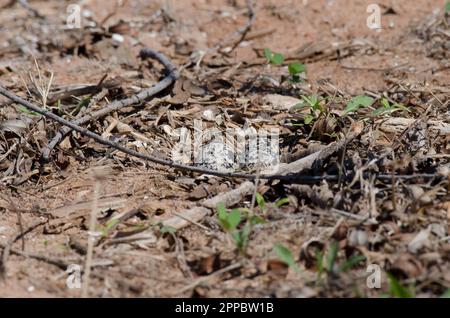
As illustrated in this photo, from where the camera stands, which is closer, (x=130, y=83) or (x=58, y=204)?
(x=58, y=204)

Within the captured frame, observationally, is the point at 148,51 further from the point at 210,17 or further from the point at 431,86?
the point at 431,86

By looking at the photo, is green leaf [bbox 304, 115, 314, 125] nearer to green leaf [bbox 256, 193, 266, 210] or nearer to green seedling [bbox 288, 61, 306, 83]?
green seedling [bbox 288, 61, 306, 83]

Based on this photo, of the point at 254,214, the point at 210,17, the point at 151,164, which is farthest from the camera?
the point at 210,17

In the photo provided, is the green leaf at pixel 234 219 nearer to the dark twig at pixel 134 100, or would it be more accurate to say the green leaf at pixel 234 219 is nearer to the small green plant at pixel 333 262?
the small green plant at pixel 333 262

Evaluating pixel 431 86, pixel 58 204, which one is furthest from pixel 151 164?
pixel 431 86

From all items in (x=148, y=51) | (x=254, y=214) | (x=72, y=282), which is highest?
(x=148, y=51)

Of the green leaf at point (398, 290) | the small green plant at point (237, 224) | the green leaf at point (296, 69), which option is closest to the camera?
the green leaf at point (398, 290)

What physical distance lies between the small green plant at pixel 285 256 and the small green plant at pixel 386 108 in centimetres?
111

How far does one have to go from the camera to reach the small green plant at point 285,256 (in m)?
2.35

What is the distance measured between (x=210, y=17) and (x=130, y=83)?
1326 mm

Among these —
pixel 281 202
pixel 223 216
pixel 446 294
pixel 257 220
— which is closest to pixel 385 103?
pixel 281 202

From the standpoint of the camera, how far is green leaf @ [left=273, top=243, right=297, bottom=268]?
235 centimetres

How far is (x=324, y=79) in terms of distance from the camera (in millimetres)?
4074

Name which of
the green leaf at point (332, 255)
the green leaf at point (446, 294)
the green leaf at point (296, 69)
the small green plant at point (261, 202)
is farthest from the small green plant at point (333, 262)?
the green leaf at point (296, 69)
